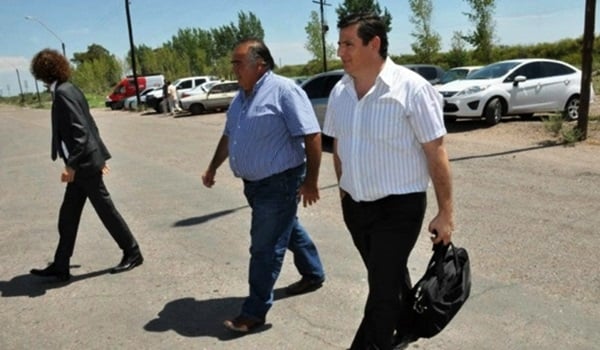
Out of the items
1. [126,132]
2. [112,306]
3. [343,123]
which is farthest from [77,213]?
[126,132]

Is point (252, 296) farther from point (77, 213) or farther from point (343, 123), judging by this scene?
point (77, 213)

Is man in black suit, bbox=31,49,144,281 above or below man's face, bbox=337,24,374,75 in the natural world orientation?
below

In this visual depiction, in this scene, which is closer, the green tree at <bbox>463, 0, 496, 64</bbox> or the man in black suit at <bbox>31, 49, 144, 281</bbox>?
the man in black suit at <bbox>31, 49, 144, 281</bbox>

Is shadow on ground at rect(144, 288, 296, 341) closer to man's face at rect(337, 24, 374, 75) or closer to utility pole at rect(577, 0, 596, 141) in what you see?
man's face at rect(337, 24, 374, 75)

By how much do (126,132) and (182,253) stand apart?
1394 centimetres

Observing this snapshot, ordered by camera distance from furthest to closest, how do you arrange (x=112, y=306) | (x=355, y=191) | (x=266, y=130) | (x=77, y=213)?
(x=77, y=213) → (x=112, y=306) → (x=266, y=130) → (x=355, y=191)

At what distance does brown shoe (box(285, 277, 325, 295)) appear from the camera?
409 cm

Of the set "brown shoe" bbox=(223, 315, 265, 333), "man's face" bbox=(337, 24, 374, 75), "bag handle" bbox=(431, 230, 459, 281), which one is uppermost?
"man's face" bbox=(337, 24, 374, 75)

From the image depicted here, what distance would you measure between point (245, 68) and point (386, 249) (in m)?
1.41

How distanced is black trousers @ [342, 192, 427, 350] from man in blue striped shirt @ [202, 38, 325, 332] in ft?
2.24

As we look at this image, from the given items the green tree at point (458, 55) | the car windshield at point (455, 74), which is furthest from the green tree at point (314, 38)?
the car windshield at point (455, 74)

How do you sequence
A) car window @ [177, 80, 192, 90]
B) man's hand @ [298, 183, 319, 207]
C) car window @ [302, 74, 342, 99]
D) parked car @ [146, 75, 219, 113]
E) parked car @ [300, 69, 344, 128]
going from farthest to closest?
1. car window @ [177, 80, 192, 90]
2. parked car @ [146, 75, 219, 113]
3. car window @ [302, 74, 342, 99]
4. parked car @ [300, 69, 344, 128]
5. man's hand @ [298, 183, 319, 207]

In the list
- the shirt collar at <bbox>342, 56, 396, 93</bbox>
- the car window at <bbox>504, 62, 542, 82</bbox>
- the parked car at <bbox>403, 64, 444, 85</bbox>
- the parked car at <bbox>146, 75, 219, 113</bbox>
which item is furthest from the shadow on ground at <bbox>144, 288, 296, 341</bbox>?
the parked car at <bbox>146, 75, 219, 113</bbox>

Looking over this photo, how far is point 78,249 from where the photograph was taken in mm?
5551
